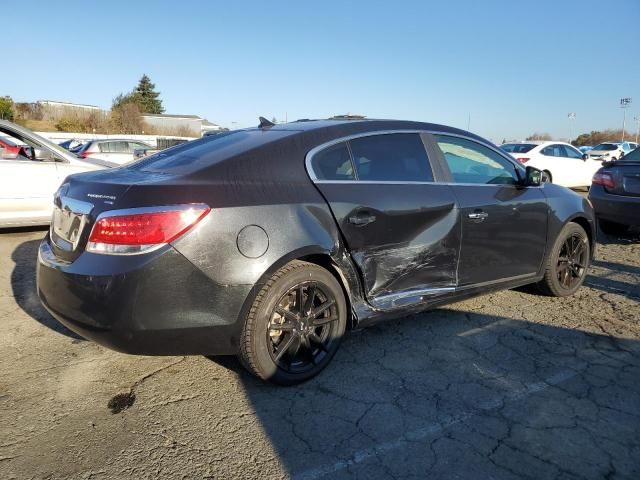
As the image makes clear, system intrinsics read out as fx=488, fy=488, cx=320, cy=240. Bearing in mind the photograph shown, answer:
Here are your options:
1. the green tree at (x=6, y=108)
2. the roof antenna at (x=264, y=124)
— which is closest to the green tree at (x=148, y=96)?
the green tree at (x=6, y=108)

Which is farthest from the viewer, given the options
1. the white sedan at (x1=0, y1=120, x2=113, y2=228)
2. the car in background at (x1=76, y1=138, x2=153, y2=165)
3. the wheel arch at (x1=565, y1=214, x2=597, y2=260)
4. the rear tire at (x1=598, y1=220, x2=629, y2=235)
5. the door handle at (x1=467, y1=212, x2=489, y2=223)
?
the car in background at (x1=76, y1=138, x2=153, y2=165)

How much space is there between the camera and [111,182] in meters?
2.74

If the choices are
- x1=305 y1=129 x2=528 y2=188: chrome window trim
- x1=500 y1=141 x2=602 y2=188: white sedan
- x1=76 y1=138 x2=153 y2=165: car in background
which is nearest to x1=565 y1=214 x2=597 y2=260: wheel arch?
x1=305 y1=129 x2=528 y2=188: chrome window trim

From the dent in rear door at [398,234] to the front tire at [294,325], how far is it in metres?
0.29

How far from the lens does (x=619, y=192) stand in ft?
21.5

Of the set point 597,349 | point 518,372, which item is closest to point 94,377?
point 518,372

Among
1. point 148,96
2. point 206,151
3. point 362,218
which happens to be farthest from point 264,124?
point 148,96

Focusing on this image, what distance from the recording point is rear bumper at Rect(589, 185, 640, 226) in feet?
20.7

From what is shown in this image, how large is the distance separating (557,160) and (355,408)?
13487 millimetres

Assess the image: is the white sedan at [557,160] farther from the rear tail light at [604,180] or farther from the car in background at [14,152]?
the car in background at [14,152]

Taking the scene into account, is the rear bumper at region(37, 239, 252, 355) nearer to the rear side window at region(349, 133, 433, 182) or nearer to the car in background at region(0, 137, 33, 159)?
the rear side window at region(349, 133, 433, 182)

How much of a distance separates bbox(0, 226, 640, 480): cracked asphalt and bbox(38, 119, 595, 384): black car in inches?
12.7

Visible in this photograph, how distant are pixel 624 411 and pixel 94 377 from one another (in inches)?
123

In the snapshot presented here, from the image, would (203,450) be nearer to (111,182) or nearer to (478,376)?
(111,182)
